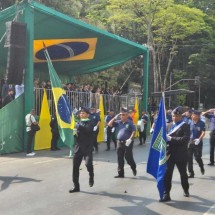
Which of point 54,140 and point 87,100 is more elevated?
point 87,100

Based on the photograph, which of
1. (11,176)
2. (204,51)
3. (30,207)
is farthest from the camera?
(204,51)

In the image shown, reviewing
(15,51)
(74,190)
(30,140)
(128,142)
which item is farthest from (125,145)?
(30,140)

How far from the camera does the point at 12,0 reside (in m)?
24.9

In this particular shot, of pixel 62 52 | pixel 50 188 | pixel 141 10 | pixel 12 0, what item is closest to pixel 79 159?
pixel 50 188

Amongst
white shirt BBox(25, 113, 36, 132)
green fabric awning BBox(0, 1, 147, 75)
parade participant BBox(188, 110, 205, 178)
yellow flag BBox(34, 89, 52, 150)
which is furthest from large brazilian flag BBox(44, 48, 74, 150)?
parade participant BBox(188, 110, 205, 178)

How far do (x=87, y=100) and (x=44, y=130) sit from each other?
11.8 ft

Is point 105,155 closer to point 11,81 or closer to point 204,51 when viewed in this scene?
point 11,81

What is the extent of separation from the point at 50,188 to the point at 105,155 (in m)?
6.59

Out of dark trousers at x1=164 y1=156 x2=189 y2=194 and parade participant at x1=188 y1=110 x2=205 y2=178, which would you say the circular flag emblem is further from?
dark trousers at x1=164 y1=156 x2=189 y2=194

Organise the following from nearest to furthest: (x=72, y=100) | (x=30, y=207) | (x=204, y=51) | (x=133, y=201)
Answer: (x=30, y=207)
(x=133, y=201)
(x=72, y=100)
(x=204, y=51)

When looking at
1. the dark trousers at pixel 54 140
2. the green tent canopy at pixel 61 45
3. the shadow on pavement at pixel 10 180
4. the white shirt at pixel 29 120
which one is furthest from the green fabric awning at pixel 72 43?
the shadow on pavement at pixel 10 180

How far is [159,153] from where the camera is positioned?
8016 millimetres

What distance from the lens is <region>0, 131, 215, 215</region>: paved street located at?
7.22 meters

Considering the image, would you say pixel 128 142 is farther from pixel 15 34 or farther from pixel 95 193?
pixel 15 34
